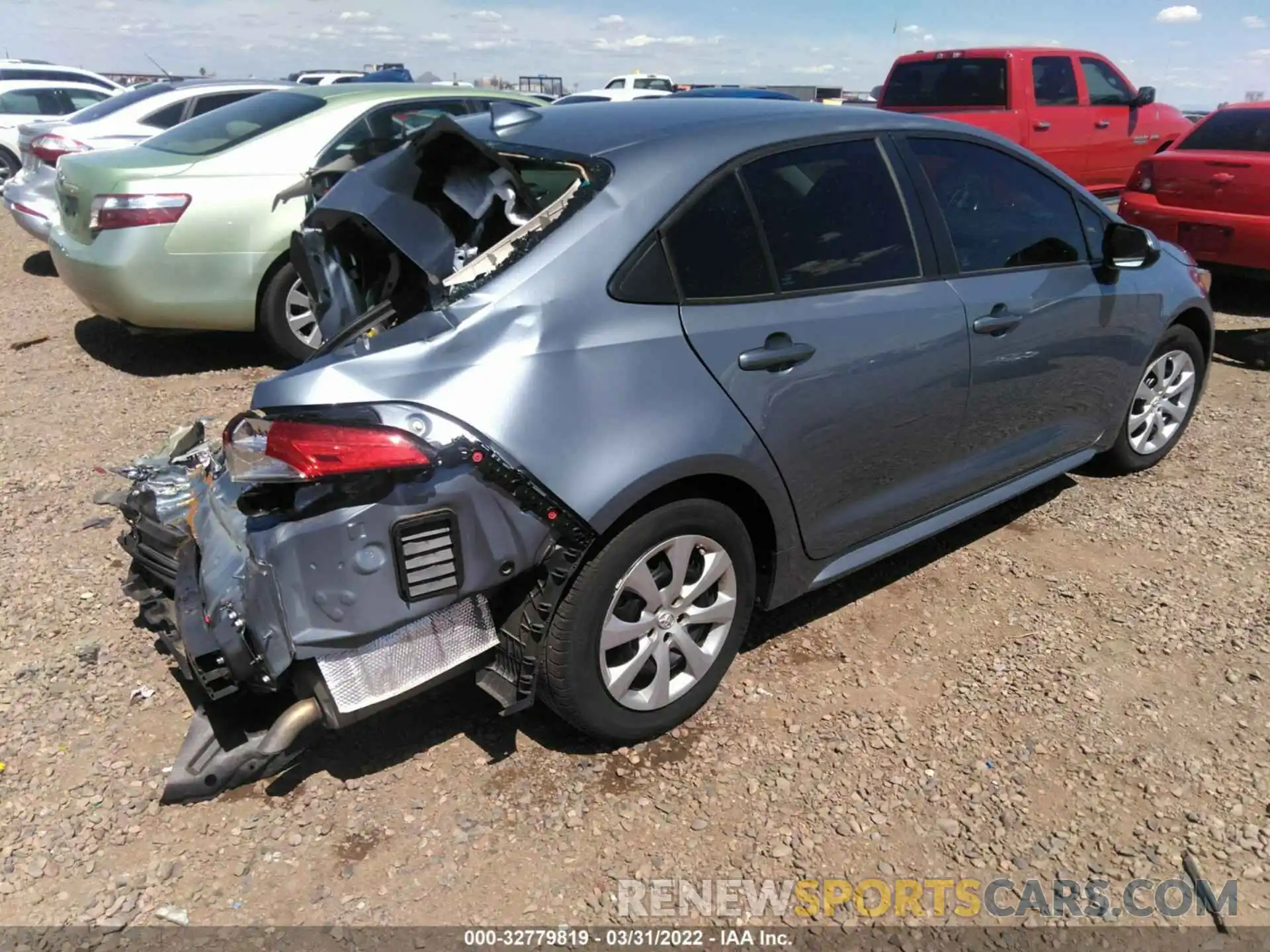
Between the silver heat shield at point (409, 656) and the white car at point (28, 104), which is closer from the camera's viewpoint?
the silver heat shield at point (409, 656)

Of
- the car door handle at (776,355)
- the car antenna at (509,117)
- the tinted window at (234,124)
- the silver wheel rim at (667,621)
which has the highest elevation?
the car antenna at (509,117)

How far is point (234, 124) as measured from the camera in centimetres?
596

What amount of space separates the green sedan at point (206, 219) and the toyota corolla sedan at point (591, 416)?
2355 mm

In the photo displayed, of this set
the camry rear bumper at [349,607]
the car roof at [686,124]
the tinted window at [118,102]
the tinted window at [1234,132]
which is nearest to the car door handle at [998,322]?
the car roof at [686,124]

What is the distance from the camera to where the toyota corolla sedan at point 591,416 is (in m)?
2.18

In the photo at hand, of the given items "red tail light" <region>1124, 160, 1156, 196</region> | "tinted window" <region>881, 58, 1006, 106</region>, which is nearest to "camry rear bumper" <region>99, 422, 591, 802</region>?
"red tail light" <region>1124, 160, 1156, 196</region>

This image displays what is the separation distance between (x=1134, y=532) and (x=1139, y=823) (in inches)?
74.8

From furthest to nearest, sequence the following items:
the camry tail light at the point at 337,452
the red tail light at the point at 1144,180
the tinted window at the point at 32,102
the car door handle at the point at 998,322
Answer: the tinted window at the point at 32,102, the red tail light at the point at 1144,180, the car door handle at the point at 998,322, the camry tail light at the point at 337,452

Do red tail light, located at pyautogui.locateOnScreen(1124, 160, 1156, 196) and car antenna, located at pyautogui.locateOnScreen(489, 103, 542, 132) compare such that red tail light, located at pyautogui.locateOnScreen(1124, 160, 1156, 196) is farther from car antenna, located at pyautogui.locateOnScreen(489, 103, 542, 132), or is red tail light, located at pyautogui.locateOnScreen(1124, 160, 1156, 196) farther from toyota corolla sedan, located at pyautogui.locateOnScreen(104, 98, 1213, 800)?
car antenna, located at pyautogui.locateOnScreen(489, 103, 542, 132)

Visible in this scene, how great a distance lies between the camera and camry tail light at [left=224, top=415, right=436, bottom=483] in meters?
2.10

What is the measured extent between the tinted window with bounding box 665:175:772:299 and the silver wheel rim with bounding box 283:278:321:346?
3.76 meters

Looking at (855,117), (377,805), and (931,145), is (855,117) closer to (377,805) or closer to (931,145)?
(931,145)

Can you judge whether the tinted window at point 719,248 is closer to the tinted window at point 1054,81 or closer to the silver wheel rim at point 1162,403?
the silver wheel rim at point 1162,403

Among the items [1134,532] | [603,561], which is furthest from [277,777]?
[1134,532]
